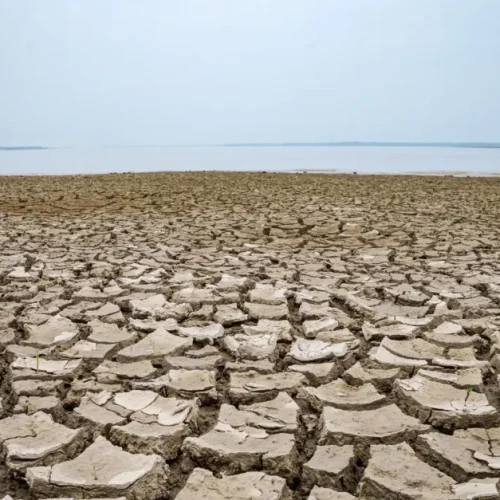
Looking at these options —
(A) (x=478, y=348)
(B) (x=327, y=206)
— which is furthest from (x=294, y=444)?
(B) (x=327, y=206)

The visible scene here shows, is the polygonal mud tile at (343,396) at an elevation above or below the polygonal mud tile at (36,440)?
above

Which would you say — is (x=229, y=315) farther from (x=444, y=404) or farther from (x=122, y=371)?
(x=444, y=404)

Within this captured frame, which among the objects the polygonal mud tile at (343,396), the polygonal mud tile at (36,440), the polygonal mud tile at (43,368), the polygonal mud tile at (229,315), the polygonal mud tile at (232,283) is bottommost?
the polygonal mud tile at (36,440)

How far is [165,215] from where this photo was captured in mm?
5941

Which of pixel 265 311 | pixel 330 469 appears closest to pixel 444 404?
pixel 330 469

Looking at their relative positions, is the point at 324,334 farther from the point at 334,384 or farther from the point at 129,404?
the point at 129,404

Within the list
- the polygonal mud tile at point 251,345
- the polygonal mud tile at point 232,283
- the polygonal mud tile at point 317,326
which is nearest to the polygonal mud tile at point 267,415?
the polygonal mud tile at point 251,345

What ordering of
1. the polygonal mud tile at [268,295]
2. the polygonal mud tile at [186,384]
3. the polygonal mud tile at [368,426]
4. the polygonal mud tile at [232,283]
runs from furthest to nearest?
1. the polygonal mud tile at [232,283]
2. the polygonal mud tile at [268,295]
3. the polygonal mud tile at [186,384]
4. the polygonal mud tile at [368,426]

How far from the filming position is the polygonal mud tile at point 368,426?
4.79ft

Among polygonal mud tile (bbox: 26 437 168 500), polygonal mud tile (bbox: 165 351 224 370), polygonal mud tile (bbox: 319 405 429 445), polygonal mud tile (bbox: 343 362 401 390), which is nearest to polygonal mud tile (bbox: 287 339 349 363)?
polygonal mud tile (bbox: 343 362 401 390)

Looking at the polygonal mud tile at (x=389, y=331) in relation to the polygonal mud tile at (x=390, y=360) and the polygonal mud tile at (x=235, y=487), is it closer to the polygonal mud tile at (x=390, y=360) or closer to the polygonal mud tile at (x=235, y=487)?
the polygonal mud tile at (x=390, y=360)

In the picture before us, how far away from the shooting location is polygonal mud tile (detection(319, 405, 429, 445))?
4.79ft

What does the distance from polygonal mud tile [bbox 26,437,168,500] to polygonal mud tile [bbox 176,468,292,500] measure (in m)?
0.07

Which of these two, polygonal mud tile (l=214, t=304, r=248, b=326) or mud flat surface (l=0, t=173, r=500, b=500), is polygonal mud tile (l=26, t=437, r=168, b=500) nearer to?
mud flat surface (l=0, t=173, r=500, b=500)
